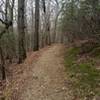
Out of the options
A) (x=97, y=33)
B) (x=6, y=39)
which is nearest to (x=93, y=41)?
(x=97, y=33)

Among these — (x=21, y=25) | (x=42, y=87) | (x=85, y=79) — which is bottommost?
(x=42, y=87)

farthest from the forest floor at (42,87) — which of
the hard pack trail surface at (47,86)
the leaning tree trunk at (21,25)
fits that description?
the leaning tree trunk at (21,25)

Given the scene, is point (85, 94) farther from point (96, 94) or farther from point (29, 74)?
point (29, 74)

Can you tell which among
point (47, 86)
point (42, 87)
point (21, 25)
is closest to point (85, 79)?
point (47, 86)

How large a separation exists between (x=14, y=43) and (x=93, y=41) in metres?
10.3

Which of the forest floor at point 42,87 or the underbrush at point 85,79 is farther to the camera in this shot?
the forest floor at point 42,87

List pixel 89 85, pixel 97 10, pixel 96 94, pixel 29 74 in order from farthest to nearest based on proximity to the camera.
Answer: pixel 97 10 < pixel 29 74 < pixel 89 85 < pixel 96 94

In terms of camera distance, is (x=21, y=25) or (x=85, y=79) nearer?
(x=85, y=79)

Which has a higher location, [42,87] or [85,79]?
[85,79]

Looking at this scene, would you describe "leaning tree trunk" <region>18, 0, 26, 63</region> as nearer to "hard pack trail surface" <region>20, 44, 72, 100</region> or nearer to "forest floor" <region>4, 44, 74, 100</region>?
"hard pack trail surface" <region>20, 44, 72, 100</region>

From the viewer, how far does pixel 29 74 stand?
31.7ft

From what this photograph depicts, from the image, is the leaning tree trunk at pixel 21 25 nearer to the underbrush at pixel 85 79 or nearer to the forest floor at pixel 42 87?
the forest floor at pixel 42 87

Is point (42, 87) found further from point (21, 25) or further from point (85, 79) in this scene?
point (21, 25)

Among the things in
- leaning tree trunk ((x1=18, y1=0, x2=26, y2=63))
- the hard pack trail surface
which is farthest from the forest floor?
leaning tree trunk ((x1=18, y1=0, x2=26, y2=63))
